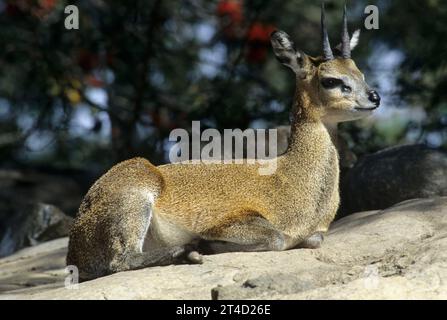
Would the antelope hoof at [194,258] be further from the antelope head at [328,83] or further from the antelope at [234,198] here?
the antelope head at [328,83]

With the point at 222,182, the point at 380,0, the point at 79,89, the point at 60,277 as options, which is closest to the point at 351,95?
the point at 222,182

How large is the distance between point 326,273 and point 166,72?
473 inches

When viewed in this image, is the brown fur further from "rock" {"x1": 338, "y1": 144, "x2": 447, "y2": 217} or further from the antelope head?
"rock" {"x1": 338, "y1": 144, "x2": 447, "y2": 217}

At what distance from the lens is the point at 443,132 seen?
15.9 m

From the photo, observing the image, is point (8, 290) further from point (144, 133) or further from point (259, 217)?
point (144, 133)

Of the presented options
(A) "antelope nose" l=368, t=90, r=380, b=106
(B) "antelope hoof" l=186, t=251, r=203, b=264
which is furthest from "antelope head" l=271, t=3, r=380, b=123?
(B) "antelope hoof" l=186, t=251, r=203, b=264

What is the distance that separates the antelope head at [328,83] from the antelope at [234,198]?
0.01 m

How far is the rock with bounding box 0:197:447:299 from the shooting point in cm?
802

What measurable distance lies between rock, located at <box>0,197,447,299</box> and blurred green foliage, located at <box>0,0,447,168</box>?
16.8 feet

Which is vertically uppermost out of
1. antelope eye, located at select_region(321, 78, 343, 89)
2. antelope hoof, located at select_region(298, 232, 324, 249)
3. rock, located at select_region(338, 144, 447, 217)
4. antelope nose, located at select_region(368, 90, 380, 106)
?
antelope eye, located at select_region(321, 78, 343, 89)

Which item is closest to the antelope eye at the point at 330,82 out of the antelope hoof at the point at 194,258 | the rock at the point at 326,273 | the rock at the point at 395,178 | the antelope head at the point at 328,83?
the antelope head at the point at 328,83

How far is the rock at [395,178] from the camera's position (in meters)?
12.5

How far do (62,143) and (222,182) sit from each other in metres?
10.8

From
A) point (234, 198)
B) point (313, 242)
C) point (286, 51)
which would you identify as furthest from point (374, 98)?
point (234, 198)
